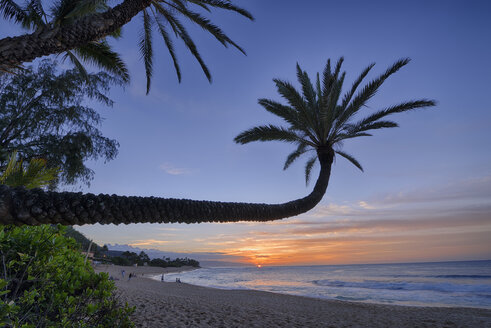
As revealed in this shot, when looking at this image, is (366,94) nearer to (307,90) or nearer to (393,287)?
(307,90)

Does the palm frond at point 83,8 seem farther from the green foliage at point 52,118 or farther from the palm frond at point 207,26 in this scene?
the green foliage at point 52,118

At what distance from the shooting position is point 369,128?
33.4 feet

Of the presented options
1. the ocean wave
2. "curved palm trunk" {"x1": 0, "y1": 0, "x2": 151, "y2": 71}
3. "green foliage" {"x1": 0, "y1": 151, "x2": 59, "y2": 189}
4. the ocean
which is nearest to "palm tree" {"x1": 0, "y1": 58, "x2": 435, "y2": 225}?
"green foliage" {"x1": 0, "y1": 151, "x2": 59, "y2": 189}

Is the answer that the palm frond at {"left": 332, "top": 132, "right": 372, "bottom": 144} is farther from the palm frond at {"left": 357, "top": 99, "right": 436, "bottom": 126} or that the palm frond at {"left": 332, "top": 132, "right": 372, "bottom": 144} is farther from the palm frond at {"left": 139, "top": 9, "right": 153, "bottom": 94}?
the palm frond at {"left": 139, "top": 9, "right": 153, "bottom": 94}

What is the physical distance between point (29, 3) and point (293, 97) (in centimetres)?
890

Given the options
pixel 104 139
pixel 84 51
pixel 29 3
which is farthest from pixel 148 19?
pixel 104 139

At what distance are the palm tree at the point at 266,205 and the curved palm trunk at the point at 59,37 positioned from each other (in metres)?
4.47

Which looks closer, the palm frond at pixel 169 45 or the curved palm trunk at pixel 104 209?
the curved palm trunk at pixel 104 209

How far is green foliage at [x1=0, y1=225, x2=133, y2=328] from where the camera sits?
3350 millimetres

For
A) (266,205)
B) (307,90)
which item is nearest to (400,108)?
(307,90)

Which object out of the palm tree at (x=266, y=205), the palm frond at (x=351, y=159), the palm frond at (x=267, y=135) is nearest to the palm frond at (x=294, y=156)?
the palm tree at (x=266, y=205)

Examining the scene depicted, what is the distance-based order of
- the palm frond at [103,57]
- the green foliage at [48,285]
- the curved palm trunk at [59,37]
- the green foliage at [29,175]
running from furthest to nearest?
the palm frond at [103,57]
the curved palm trunk at [59,37]
the green foliage at [29,175]
the green foliage at [48,285]

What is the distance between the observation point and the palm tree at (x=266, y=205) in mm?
3488

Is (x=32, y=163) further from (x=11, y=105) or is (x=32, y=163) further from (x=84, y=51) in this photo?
(x=11, y=105)
